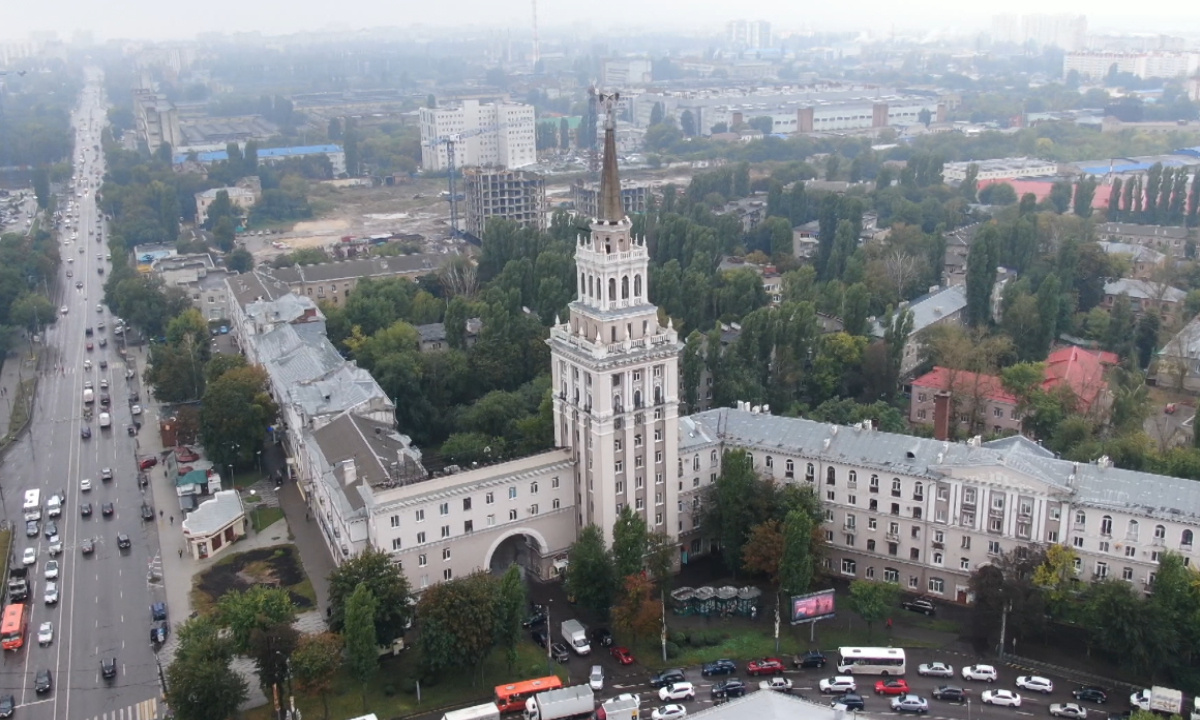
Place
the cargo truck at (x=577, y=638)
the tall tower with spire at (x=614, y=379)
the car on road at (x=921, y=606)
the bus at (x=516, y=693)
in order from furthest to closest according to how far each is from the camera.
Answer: the car on road at (x=921, y=606) → the tall tower with spire at (x=614, y=379) → the cargo truck at (x=577, y=638) → the bus at (x=516, y=693)

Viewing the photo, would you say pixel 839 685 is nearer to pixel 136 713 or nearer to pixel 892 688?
pixel 892 688

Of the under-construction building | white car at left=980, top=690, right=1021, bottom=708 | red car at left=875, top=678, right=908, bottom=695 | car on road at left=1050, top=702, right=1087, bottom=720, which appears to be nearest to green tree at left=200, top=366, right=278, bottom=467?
red car at left=875, top=678, right=908, bottom=695

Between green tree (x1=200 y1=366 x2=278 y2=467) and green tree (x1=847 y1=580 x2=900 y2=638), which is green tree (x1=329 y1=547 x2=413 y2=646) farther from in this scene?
green tree (x1=200 y1=366 x2=278 y2=467)

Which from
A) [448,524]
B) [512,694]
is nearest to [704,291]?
[448,524]

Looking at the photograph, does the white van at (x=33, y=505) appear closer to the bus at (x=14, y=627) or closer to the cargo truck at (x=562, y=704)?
the bus at (x=14, y=627)

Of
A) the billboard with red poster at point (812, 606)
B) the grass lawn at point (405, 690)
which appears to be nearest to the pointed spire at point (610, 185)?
the billboard with red poster at point (812, 606)

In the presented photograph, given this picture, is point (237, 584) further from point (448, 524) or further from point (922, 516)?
point (922, 516)
